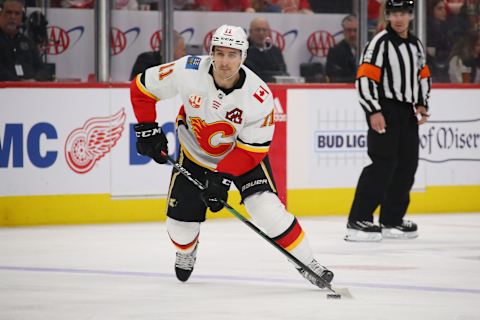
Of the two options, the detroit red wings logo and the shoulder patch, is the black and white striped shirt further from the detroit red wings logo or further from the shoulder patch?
the shoulder patch

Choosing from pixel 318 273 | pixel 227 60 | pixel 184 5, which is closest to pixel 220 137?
pixel 227 60

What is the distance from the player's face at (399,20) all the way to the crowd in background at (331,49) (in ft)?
3.63

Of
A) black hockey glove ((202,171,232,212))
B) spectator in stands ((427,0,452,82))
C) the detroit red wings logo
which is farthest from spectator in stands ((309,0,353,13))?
black hockey glove ((202,171,232,212))

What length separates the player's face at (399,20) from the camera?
7477mm

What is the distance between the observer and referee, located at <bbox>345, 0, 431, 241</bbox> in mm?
7496

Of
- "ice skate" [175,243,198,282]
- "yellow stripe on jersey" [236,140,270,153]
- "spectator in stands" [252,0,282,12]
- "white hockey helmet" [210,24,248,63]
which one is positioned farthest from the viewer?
"spectator in stands" [252,0,282,12]

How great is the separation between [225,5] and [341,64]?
3.45ft

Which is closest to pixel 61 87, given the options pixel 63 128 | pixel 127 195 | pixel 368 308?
pixel 63 128

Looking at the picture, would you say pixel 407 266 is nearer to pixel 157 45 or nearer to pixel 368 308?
pixel 368 308

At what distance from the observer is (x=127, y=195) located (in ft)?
28.3

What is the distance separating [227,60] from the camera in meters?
5.11

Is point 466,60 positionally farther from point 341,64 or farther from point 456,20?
point 341,64

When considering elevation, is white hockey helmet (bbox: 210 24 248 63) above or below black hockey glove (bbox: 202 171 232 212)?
above

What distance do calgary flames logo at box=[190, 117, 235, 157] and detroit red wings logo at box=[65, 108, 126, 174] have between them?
3096mm
